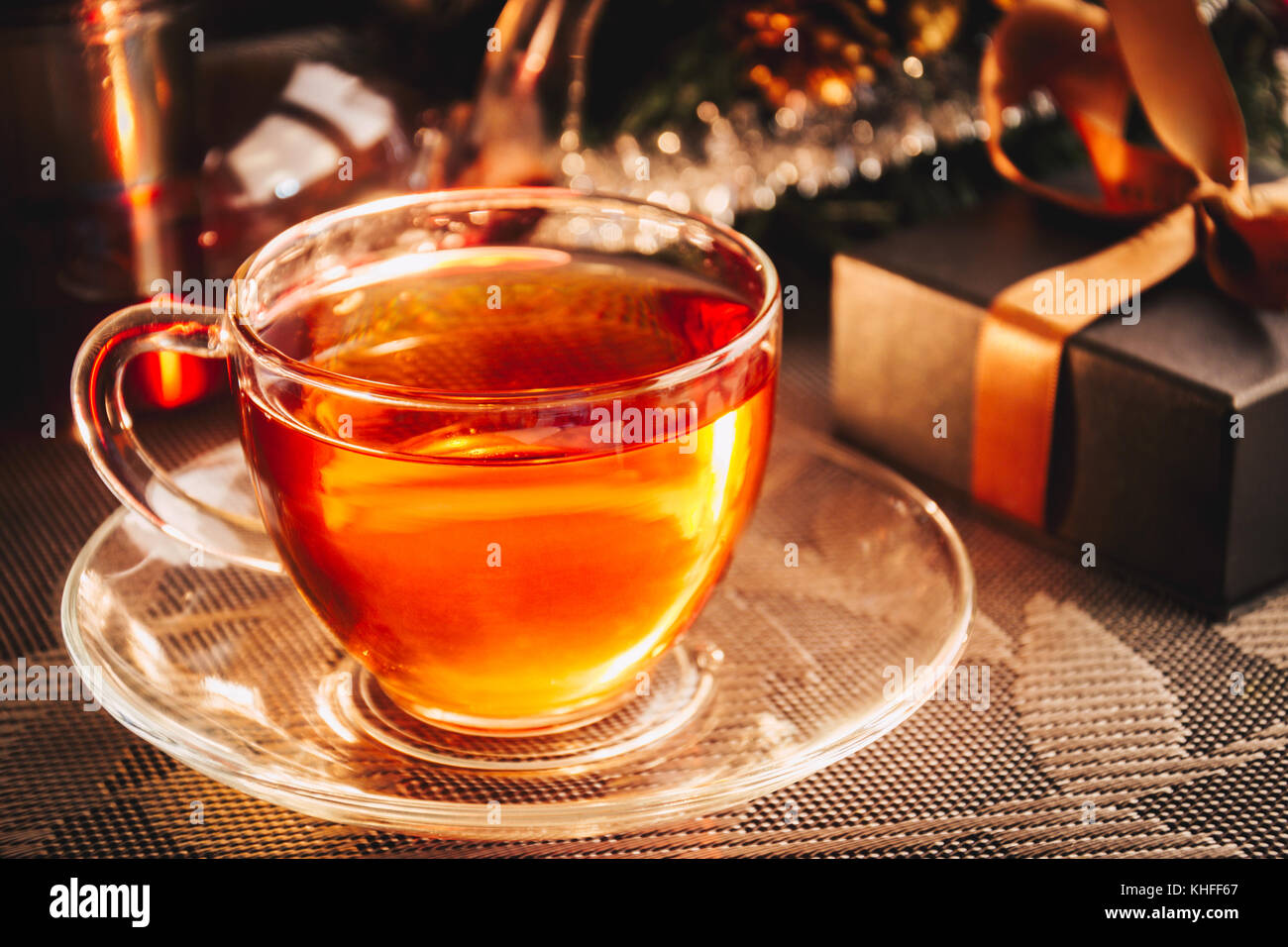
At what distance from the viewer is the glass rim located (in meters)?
0.41

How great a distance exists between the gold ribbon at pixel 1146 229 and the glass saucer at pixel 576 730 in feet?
0.21

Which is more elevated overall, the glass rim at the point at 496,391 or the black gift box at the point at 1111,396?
the glass rim at the point at 496,391

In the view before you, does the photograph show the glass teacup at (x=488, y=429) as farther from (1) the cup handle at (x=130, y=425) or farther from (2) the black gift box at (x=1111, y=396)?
(2) the black gift box at (x=1111, y=396)

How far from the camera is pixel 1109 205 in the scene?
0.68 metres

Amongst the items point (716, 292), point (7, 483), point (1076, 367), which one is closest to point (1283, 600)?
point (1076, 367)

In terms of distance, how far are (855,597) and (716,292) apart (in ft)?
0.42

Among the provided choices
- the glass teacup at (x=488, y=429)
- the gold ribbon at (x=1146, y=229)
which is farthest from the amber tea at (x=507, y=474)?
the gold ribbon at (x=1146, y=229)

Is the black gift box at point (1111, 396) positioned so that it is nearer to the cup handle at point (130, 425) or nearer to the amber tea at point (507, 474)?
the amber tea at point (507, 474)

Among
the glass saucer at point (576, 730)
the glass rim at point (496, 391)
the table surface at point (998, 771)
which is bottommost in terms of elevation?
the table surface at point (998, 771)

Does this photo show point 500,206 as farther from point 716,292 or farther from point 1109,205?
point 1109,205

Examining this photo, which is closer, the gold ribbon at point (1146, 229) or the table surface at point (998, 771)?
the table surface at point (998, 771)

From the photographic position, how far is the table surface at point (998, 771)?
47cm

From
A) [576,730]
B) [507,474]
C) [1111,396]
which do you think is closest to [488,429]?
[507,474]

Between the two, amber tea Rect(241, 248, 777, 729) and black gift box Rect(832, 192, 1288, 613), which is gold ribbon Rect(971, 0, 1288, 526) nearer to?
black gift box Rect(832, 192, 1288, 613)
